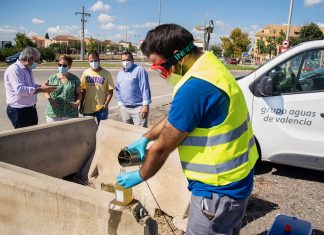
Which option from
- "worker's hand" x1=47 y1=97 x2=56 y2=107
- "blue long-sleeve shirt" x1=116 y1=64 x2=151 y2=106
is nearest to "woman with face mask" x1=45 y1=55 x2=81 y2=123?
"worker's hand" x1=47 y1=97 x2=56 y2=107

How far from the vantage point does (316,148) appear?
15.4 ft

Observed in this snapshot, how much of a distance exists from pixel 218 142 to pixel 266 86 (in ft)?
10.2

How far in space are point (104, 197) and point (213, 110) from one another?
1027mm

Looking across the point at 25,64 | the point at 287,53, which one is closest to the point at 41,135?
the point at 25,64

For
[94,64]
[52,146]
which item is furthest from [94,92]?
[52,146]

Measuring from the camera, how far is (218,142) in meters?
1.95

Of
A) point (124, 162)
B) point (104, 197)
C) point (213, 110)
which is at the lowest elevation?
point (104, 197)

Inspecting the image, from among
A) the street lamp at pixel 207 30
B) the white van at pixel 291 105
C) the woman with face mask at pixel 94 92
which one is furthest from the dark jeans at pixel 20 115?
the street lamp at pixel 207 30

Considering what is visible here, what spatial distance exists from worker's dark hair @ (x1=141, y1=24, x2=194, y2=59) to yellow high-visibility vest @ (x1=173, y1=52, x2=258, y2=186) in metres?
0.14

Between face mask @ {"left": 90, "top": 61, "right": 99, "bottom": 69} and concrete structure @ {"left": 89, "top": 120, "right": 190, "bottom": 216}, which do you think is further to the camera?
face mask @ {"left": 90, "top": 61, "right": 99, "bottom": 69}

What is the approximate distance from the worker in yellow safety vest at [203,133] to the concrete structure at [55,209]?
34cm

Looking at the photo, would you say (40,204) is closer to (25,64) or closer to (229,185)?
(229,185)

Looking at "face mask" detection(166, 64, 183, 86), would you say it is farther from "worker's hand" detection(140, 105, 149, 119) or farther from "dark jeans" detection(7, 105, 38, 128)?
"worker's hand" detection(140, 105, 149, 119)

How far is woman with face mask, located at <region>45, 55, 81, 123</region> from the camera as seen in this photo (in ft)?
17.6
